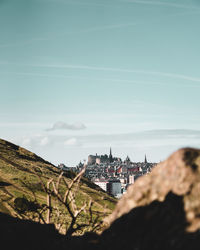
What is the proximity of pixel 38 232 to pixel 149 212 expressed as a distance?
430 centimetres

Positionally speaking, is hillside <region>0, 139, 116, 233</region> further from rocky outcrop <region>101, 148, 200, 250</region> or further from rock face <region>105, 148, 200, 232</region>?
rocky outcrop <region>101, 148, 200, 250</region>

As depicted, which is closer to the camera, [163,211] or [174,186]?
[163,211]

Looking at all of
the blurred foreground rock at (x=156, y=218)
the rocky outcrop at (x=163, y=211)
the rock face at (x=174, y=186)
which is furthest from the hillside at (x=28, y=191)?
the rocky outcrop at (x=163, y=211)

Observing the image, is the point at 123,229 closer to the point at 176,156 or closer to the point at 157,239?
the point at 157,239

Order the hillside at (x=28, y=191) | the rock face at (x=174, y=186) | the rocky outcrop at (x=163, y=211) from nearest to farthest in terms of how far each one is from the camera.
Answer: the rocky outcrop at (x=163, y=211), the rock face at (x=174, y=186), the hillside at (x=28, y=191)

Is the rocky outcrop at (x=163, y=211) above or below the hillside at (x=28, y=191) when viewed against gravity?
below

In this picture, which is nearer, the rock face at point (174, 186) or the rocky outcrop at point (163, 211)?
the rocky outcrop at point (163, 211)

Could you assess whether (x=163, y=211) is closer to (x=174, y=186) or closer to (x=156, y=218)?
(x=156, y=218)

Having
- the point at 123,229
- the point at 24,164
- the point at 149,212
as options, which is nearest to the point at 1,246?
the point at 123,229

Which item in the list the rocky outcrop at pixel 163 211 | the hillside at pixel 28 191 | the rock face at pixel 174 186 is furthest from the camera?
the hillside at pixel 28 191

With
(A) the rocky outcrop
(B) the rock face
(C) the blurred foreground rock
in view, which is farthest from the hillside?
(A) the rocky outcrop

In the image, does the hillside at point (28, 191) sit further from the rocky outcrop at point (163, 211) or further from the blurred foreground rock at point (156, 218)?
the rocky outcrop at point (163, 211)

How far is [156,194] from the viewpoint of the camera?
9562 mm

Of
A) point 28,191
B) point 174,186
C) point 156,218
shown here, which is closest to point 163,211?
point 156,218
